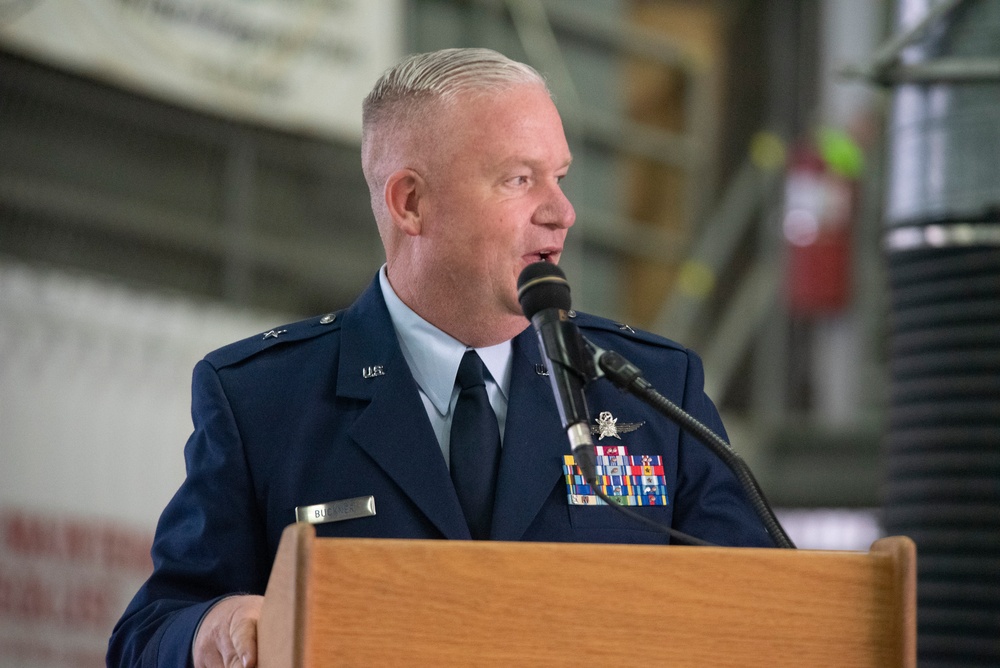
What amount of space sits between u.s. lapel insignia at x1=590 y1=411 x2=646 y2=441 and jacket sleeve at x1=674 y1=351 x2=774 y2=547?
0.07m

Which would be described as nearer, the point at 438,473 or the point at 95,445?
the point at 438,473

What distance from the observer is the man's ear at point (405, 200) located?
5.94 feet

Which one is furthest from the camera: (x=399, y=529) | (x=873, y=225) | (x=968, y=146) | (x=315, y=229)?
(x=873, y=225)

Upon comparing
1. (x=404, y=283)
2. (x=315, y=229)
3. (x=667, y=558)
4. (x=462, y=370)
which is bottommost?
(x=667, y=558)

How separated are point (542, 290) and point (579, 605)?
374mm

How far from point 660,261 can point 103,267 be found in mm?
3536

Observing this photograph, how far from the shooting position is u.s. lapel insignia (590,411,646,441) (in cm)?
172

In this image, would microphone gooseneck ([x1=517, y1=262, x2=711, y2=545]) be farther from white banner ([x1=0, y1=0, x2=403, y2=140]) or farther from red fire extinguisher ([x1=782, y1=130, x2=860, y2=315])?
red fire extinguisher ([x1=782, y1=130, x2=860, y2=315])

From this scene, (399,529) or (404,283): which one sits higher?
(404,283)

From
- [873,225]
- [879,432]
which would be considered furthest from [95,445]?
[873,225]

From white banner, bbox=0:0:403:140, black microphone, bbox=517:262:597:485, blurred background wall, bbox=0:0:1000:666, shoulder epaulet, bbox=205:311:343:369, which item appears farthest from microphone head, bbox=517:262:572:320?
white banner, bbox=0:0:403:140

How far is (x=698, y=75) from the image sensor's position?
7566 millimetres

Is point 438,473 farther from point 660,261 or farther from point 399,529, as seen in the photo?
point 660,261

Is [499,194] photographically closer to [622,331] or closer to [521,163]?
[521,163]
